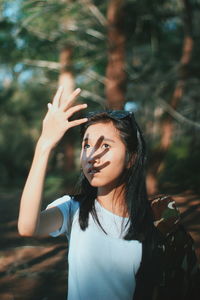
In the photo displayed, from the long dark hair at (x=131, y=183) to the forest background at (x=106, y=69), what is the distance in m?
2.36

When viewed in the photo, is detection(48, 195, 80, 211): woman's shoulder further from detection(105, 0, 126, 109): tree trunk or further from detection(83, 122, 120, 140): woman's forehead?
detection(105, 0, 126, 109): tree trunk

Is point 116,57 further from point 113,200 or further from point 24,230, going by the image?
point 24,230

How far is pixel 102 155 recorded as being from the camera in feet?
4.99

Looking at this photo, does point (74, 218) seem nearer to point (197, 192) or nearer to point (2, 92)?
point (197, 192)

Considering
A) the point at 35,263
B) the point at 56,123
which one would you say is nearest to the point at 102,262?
the point at 56,123

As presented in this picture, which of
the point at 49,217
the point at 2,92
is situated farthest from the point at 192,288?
the point at 2,92

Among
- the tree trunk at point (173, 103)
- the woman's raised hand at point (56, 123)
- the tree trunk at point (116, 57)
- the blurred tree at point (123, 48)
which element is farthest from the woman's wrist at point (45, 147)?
the tree trunk at point (173, 103)

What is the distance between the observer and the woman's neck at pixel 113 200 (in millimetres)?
1604

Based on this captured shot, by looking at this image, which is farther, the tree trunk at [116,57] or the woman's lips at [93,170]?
the tree trunk at [116,57]

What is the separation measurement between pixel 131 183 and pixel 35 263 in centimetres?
335

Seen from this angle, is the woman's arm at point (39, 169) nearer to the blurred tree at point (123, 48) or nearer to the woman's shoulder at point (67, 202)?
the woman's shoulder at point (67, 202)

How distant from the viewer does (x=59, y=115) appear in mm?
1387

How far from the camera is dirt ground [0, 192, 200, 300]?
147 inches

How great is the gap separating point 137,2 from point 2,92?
1071 cm
